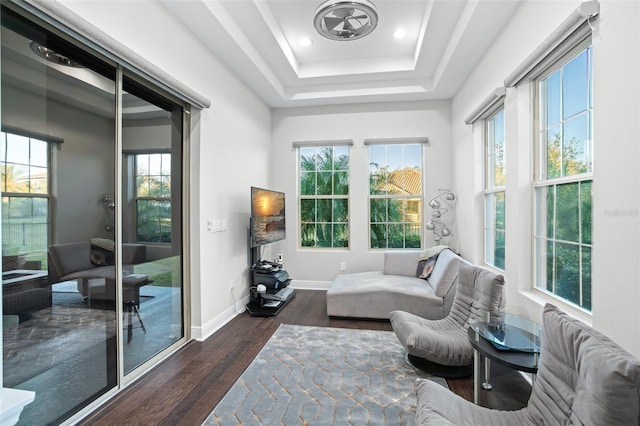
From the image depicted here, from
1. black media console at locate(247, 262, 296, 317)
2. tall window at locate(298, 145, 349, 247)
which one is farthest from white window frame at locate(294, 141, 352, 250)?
black media console at locate(247, 262, 296, 317)

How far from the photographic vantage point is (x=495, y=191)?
3.34m

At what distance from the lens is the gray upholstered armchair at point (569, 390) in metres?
1.02

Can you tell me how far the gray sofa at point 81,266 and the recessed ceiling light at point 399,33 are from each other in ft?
11.3

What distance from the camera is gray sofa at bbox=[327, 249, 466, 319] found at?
3.43 m

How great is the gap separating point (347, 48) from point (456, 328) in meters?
3.38

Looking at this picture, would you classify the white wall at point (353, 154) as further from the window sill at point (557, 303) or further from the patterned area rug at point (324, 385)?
the window sill at point (557, 303)

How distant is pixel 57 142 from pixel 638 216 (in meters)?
2.99

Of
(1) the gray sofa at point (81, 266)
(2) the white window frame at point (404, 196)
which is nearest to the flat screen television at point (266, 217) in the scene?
(2) the white window frame at point (404, 196)

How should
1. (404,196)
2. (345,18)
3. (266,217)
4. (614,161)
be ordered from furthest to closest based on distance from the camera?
1. (404,196)
2. (266,217)
3. (345,18)
4. (614,161)

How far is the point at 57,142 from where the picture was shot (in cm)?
181

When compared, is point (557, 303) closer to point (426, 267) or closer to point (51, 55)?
point (426, 267)

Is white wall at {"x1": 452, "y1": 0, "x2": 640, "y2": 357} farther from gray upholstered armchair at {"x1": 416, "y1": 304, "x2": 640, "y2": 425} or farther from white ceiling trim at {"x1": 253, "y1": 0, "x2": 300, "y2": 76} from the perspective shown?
white ceiling trim at {"x1": 253, "y1": 0, "x2": 300, "y2": 76}

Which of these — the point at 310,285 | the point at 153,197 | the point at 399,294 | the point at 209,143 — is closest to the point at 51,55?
the point at 153,197

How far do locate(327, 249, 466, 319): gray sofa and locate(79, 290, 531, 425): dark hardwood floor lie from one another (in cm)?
87
